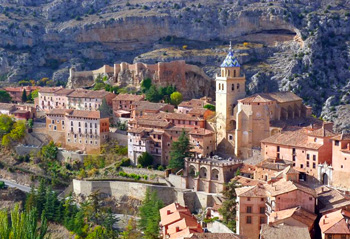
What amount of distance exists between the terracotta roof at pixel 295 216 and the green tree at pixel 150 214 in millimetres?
9340

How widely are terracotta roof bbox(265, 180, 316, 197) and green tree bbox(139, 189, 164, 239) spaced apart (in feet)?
27.8

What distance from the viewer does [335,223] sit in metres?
42.1

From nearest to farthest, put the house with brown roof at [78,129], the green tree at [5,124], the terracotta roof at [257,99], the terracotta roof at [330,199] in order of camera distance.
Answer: the terracotta roof at [330,199]
the terracotta roof at [257,99]
the house with brown roof at [78,129]
the green tree at [5,124]

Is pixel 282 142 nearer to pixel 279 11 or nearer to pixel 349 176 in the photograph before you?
pixel 349 176

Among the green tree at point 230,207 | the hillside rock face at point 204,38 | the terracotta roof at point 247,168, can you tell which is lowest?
the green tree at point 230,207

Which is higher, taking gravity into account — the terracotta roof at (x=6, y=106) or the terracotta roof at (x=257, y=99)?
the terracotta roof at (x=257, y=99)

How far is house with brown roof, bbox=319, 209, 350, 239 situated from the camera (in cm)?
4159

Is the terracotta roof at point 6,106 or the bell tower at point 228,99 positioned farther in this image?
the terracotta roof at point 6,106

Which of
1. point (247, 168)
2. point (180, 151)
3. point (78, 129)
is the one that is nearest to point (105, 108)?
point (78, 129)

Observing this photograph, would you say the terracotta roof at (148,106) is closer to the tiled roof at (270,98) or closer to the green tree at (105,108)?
the green tree at (105,108)

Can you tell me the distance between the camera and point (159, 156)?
6397cm

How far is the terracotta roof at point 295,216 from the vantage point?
4375 centimetres

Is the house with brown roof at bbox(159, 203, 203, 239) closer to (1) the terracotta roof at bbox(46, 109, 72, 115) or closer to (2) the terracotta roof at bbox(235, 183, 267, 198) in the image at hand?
(2) the terracotta roof at bbox(235, 183, 267, 198)

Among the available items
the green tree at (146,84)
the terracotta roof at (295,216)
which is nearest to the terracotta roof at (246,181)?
the terracotta roof at (295,216)
